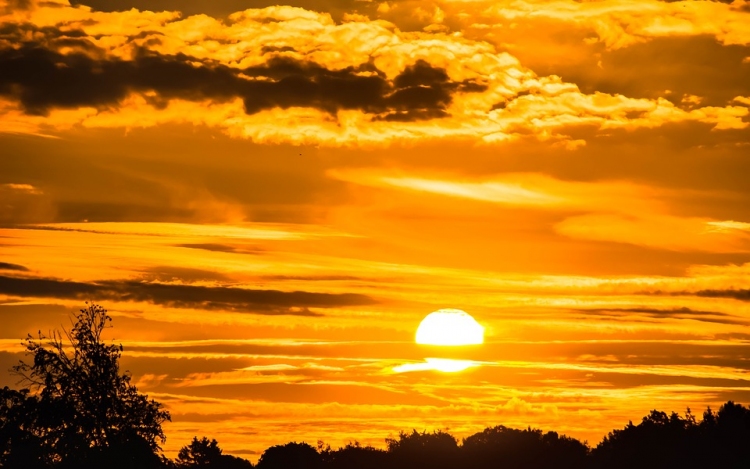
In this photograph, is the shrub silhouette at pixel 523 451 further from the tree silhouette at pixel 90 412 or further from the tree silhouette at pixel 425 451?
the tree silhouette at pixel 90 412

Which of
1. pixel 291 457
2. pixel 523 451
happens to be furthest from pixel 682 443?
pixel 291 457

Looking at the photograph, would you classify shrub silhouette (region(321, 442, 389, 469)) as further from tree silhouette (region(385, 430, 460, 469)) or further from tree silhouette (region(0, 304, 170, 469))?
tree silhouette (region(0, 304, 170, 469))

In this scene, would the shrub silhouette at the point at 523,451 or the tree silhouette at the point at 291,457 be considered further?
the tree silhouette at the point at 291,457

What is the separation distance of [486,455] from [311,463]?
21263 millimetres

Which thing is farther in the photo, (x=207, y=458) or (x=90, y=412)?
(x=207, y=458)

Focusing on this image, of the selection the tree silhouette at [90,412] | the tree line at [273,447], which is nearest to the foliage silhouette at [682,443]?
the tree line at [273,447]

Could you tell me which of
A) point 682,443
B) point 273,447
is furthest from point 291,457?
point 682,443

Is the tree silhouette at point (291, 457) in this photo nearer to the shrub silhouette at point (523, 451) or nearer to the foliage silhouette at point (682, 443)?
the shrub silhouette at point (523, 451)

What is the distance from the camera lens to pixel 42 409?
86.1 metres

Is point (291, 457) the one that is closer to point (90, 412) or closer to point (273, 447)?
point (273, 447)

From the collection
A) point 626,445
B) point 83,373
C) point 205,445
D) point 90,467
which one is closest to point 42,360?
point 83,373

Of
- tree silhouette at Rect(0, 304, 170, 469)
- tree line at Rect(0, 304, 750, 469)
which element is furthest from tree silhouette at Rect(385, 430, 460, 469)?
tree silhouette at Rect(0, 304, 170, 469)

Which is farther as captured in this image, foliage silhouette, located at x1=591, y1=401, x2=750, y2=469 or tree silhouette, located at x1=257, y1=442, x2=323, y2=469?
tree silhouette, located at x1=257, y1=442, x2=323, y2=469

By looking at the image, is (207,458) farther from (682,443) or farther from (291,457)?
(682,443)
